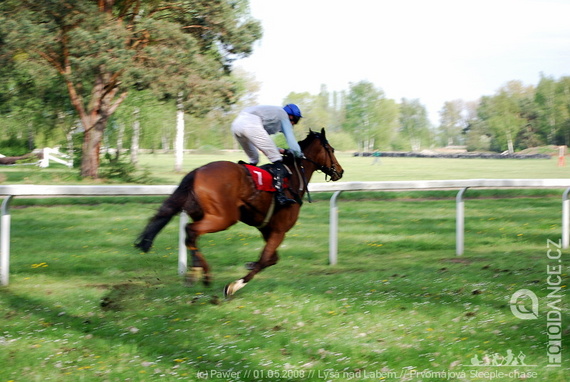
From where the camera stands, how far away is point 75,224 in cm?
1443

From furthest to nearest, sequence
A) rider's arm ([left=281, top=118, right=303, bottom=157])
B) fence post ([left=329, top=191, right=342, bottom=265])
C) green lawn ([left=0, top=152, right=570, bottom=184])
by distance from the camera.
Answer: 1. green lawn ([left=0, top=152, right=570, bottom=184])
2. fence post ([left=329, top=191, right=342, bottom=265])
3. rider's arm ([left=281, top=118, right=303, bottom=157])

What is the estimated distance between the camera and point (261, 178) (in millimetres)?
6828

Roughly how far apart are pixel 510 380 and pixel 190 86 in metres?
22.1

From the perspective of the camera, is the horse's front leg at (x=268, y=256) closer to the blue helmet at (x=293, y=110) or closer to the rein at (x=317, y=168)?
the rein at (x=317, y=168)

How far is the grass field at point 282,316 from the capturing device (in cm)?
462

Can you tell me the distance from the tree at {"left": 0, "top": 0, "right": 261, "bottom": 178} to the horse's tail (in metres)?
17.9

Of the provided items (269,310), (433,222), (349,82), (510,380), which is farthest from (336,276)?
(349,82)

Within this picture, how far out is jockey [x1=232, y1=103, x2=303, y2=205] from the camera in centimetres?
704

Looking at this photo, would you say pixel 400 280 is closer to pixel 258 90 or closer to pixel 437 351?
pixel 437 351

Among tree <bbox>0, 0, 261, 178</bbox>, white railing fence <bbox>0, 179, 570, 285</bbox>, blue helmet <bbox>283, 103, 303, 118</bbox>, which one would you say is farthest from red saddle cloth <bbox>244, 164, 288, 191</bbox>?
tree <bbox>0, 0, 261, 178</bbox>

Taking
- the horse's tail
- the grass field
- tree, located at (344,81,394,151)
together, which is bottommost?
the grass field

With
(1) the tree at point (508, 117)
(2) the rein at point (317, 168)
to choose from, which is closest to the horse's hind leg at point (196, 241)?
(2) the rein at point (317, 168)

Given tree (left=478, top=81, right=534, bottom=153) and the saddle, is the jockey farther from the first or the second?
tree (left=478, top=81, right=534, bottom=153)

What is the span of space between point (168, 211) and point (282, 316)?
1515mm
